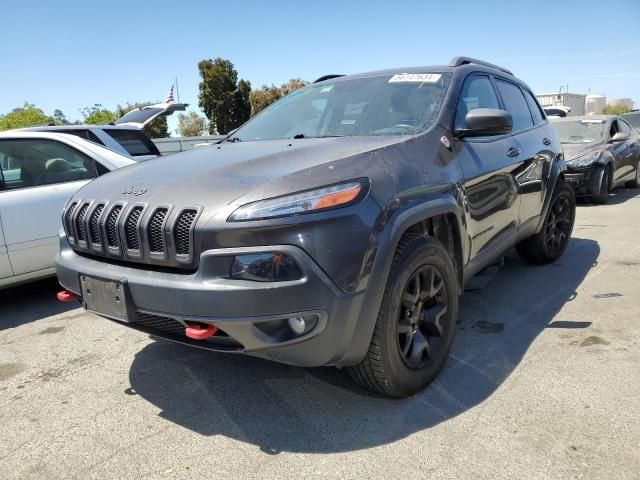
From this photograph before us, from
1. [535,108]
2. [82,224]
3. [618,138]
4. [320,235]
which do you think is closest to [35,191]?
[82,224]

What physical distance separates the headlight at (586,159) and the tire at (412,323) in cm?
687

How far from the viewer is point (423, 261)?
2.54 metres

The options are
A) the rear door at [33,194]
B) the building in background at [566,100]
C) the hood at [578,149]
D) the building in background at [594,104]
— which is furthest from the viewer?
the building in background at [594,104]

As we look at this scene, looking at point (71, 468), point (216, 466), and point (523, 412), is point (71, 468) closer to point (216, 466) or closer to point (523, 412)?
point (216, 466)

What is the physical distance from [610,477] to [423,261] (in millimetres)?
1149

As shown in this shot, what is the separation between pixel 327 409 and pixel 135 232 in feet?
4.16

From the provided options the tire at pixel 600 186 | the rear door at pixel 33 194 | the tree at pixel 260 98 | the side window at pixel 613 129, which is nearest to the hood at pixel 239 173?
the rear door at pixel 33 194

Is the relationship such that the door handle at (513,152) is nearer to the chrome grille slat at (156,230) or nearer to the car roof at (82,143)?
the chrome grille slat at (156,230)

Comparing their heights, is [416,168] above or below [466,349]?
above

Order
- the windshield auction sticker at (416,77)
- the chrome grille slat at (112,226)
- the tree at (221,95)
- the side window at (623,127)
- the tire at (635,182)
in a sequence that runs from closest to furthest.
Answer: the chrome grille slat at (112,226) < the windshield auction sticker at (416,77) < the side window at (623,127) < the tire at (635,182) < the tree at (221,95)

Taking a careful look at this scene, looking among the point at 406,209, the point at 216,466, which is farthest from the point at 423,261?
the point at 216,466

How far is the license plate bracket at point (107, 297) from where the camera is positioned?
2.32 m

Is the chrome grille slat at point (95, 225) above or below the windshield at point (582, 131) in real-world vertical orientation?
above

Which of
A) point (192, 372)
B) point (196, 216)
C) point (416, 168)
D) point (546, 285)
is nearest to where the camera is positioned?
point (196, 216)
